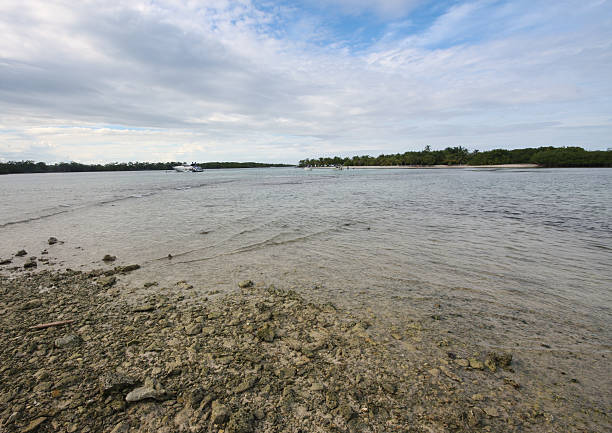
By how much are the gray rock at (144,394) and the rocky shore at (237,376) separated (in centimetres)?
1

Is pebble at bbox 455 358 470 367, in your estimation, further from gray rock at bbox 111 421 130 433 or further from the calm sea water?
gray rock at bbox 111 421 130 433

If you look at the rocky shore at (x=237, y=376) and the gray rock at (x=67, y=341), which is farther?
the gray rock at (x=67, y=341)

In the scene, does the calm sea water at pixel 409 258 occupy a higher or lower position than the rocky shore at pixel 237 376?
lower

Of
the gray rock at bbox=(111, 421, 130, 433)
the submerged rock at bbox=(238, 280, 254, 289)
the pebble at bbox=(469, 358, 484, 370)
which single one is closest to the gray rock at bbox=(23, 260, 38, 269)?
the submerged rock at bbox=(238, 280, 254, 289)

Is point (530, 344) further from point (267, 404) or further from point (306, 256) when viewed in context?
point (306, 256)

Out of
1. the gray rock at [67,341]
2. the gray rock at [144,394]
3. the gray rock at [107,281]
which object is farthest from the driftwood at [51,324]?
the gray rock at [144,394]

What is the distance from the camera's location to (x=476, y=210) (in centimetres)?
2381

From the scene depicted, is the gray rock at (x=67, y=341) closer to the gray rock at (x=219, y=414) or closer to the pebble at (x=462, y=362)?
the gray rock at (x=219, y=414)

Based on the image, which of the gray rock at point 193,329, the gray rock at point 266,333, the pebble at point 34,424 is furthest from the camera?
the gray rock at point 193,329

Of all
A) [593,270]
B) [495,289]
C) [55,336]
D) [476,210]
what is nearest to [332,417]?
[55,336]

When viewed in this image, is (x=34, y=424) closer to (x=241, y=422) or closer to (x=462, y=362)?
(x=241, y=422)

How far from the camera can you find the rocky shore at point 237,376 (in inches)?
147

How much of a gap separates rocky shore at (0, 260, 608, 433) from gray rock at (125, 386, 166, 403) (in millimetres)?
14

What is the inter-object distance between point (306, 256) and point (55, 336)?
7772 millimetres
